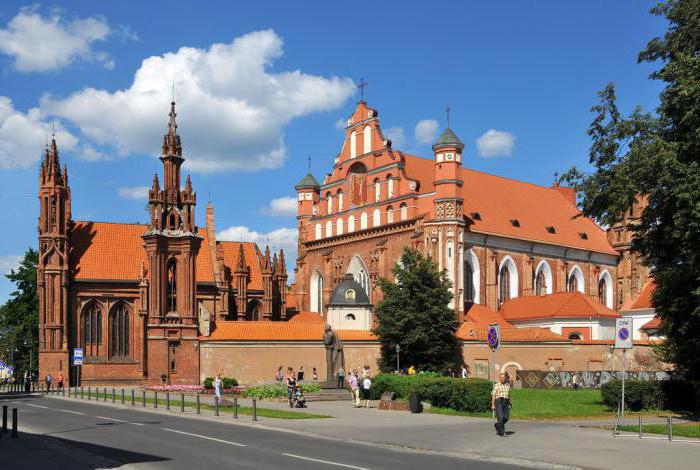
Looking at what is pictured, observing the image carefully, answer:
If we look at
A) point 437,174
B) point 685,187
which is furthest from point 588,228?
point 685,187

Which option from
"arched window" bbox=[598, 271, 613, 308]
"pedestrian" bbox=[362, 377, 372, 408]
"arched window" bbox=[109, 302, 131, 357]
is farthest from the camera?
"arched window" bbox=[598, 271, 613, 308]

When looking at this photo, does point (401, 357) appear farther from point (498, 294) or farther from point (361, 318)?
point (498, 294)

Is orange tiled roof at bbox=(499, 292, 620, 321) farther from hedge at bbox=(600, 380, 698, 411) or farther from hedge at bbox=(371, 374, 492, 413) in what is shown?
hedge at bbox=(600, 380, 698, 411)

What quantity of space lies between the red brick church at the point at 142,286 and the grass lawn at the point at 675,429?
35419 mm

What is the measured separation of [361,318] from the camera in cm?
6769

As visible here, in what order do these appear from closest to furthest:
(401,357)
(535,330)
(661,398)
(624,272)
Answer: (661,398) < (401,357) < (535,330) < (624,272)

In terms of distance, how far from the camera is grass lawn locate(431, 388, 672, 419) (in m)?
32.3

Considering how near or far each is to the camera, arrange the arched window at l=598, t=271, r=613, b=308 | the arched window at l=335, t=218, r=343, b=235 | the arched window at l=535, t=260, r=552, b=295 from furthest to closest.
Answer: the arched window at l=598, t=271, r=613, b=308
the arched window at l=335, t=218, r=343, b=235
the arched window at l=535, t=260, r=552, b=295

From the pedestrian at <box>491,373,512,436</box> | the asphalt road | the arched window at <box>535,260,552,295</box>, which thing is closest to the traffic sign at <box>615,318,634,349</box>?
the pedestrian at <box>491,373,512,436</box>

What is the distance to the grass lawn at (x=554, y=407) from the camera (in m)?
32.3

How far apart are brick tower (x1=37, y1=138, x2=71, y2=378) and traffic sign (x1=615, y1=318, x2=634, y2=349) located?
155ft

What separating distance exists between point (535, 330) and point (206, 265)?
91.6 ft

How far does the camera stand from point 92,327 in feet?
214

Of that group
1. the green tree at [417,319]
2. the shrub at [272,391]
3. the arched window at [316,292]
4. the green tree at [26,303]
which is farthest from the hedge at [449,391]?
the green tree at [26,303]
